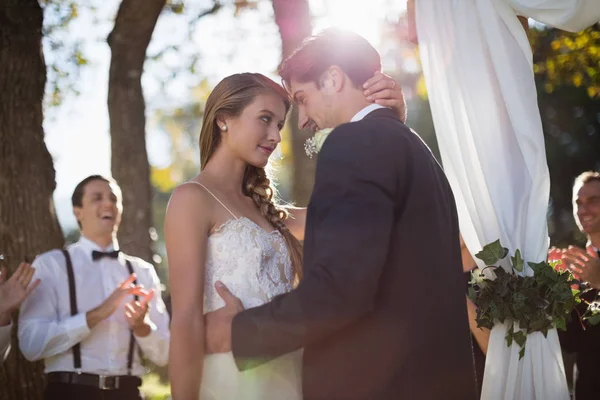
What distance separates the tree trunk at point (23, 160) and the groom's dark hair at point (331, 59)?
352 cm

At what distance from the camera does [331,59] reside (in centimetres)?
274

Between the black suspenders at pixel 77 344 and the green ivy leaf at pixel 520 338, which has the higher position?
the black suspenders at pixel 77 344

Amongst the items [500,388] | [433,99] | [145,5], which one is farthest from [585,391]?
[145,5]

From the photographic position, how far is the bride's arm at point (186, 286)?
9.88 ft

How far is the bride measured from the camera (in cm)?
304

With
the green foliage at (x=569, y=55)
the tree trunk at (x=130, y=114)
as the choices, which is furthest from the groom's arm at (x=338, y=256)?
the green foliage at (x=569, y=55)

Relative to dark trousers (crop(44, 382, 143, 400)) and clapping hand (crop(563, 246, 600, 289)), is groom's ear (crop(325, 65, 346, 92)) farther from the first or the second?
dark trousers (crop(44, 382, 143, 400))

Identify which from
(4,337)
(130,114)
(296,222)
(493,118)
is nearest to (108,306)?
(4,337)

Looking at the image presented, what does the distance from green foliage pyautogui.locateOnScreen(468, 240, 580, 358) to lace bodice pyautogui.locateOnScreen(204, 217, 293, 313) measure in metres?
0.94

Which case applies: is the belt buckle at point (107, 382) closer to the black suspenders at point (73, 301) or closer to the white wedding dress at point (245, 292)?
the black suspenders at point (73, 301)

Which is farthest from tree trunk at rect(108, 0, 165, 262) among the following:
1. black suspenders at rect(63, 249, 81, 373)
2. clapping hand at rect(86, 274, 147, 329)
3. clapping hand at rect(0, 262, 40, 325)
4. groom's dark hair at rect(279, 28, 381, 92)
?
groom's dark hair at rect(279, 28, 381, 92)

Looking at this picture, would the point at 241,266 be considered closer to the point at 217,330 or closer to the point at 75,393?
the point at 217,330

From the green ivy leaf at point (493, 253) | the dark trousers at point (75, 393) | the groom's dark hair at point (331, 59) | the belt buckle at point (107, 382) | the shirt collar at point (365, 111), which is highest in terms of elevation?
the groom's dark hair at point (331, 59)

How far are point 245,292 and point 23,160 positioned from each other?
307cm
